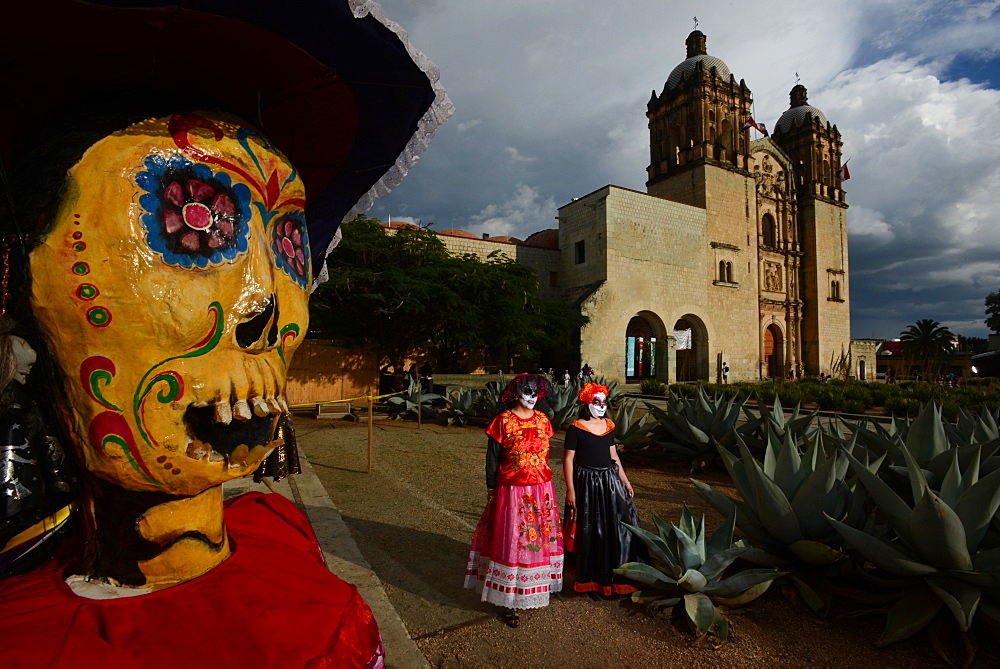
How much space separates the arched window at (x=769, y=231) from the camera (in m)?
29.0

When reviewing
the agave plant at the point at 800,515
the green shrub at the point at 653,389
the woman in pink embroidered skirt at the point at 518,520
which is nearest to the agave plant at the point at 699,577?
the agave plant at the point at 800,515

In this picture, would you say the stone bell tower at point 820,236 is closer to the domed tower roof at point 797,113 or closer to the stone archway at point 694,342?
the domed tower roof at point 797,113

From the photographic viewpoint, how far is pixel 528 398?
301cm

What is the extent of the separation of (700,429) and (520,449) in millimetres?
4264

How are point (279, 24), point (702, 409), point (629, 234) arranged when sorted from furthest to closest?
point (629, 234) → point (702, 409) → point (279, 24)

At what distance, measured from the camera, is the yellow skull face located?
3.67 ft

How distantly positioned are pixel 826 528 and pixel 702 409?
3600 millimetres

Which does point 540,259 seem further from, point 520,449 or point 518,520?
point 518,520

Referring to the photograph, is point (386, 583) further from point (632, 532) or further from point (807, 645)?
point (807, 645)

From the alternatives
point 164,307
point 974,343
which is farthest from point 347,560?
point 974,343

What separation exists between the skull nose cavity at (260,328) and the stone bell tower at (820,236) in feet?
111

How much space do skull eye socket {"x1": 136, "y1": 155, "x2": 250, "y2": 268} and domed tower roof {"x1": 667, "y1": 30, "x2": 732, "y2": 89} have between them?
100 ft

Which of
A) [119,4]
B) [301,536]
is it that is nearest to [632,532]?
[301,536]

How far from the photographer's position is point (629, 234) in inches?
882
